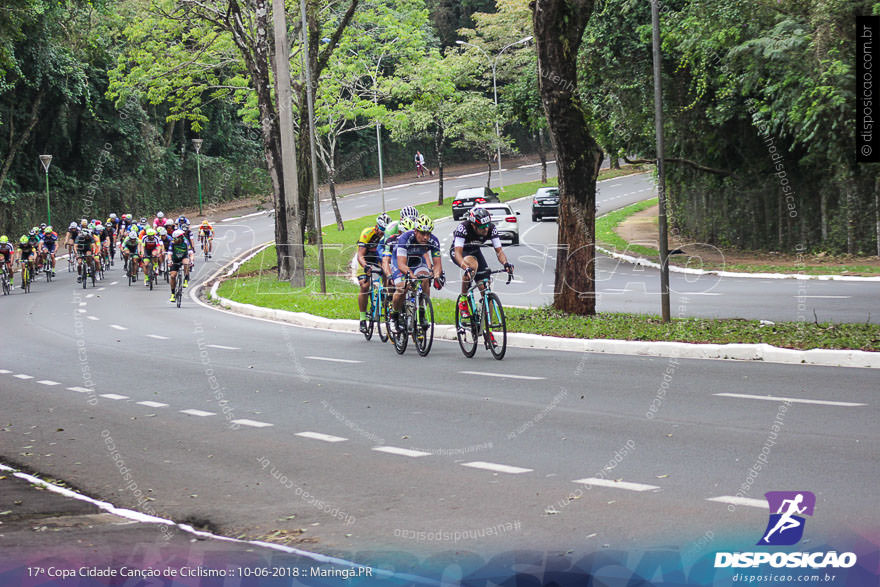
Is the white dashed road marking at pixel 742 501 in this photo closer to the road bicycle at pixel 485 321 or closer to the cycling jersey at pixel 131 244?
the road bicycle at pixel 485 321

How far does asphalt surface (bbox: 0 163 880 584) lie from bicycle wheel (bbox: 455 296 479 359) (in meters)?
0.23

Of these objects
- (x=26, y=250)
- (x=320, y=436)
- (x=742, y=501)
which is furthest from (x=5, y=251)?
(x=742, y=501)

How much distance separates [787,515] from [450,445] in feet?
11.0

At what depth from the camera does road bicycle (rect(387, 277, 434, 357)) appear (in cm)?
1524

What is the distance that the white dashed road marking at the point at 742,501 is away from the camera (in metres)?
6.81

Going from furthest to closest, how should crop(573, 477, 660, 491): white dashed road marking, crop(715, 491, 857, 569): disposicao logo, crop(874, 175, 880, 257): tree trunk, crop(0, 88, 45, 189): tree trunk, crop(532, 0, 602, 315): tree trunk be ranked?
crop(0, 88, 45, 189): tree trunk
crop(874, 175, 880, 257): tree trunk
crop(532, 0, 602, 315): tree trunk
crop(573, 477, 660, 491): white dashed road marking
crop(715, 491, 857, 569): disposicao logo

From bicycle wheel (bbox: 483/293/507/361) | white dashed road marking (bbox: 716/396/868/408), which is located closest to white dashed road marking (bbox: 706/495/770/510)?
white dashed road marking (bbox: 716/396/868/408)

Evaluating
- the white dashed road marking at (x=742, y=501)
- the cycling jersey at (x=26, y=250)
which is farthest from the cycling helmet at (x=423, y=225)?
the cycling jersey at (x=26, y=250)

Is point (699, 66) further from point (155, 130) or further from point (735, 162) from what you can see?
point (155, 130)

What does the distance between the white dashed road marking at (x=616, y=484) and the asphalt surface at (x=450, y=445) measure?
3cm

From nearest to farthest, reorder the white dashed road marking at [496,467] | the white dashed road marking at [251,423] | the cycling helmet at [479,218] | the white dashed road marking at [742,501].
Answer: the white dashed road marking at [742,501] → the white dashed road marking at [496,467] → the white dashed road marking at [251,423] → the cycling helmet at [479,218]

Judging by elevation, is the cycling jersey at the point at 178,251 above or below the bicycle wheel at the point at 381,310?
above

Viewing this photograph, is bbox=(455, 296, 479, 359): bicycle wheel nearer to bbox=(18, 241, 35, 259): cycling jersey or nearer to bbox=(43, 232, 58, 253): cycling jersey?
bbox=(18, 241, 35, 259): cycling jersey

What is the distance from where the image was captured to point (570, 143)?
1767cm
